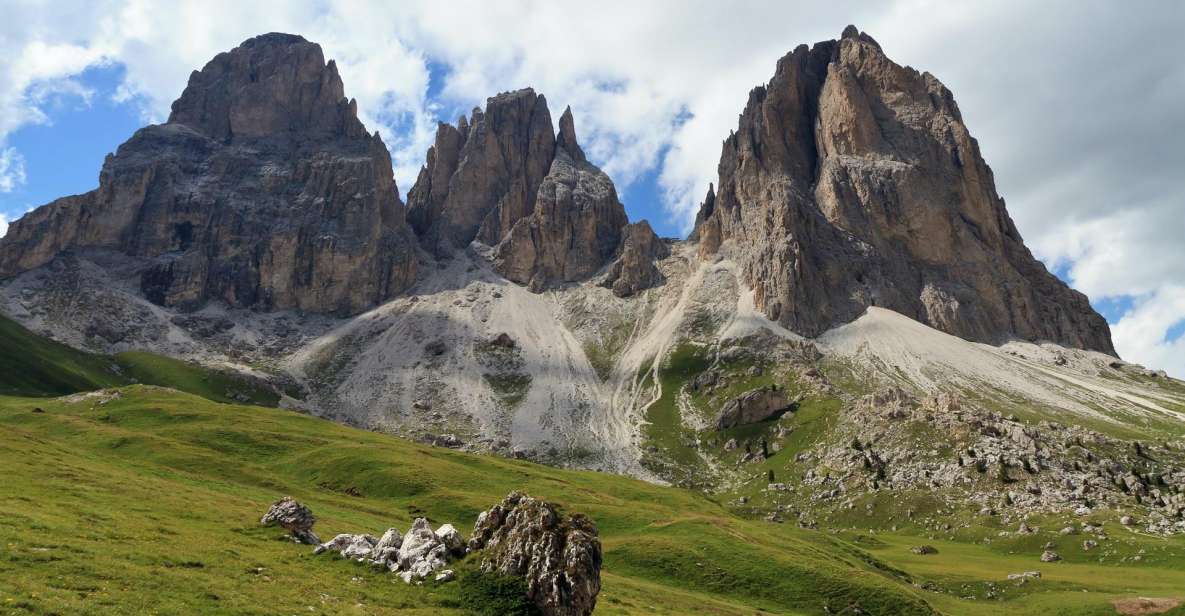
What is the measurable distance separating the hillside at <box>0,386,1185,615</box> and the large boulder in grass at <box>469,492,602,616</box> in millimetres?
3180

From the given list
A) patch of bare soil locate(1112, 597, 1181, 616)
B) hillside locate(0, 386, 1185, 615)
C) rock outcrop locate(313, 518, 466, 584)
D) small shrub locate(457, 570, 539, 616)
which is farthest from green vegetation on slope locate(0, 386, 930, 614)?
patch of bare soil locate(1112, 597, 1181, 616)

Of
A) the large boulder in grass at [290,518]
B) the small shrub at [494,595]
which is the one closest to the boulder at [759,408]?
the large boulder in grass at [290,518]

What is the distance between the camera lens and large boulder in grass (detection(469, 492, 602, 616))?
3138 cm

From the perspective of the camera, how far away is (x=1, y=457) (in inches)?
1937

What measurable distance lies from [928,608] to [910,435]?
3993 inches

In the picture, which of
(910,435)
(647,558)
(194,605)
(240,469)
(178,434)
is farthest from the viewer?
(910,435)

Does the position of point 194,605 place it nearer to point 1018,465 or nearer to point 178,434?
point 178,434

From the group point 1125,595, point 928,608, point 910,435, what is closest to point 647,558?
point 928,608

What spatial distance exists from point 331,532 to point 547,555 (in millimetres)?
20851

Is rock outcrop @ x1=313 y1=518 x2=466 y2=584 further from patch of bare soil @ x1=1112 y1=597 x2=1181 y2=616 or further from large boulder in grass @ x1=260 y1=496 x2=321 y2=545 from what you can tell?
patch of bare soil @ x1=1112 y1=597 x2=1181 y2=616

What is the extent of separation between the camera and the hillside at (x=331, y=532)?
28.6 metres

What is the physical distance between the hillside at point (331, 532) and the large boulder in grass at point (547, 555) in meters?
3.18

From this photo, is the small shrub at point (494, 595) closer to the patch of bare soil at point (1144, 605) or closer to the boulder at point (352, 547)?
the boulder at point (352, 547)

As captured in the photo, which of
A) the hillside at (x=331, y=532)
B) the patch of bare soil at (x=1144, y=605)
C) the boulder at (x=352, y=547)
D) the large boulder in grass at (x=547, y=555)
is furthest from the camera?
the patch of bare soil at (x=1144, y=605)
